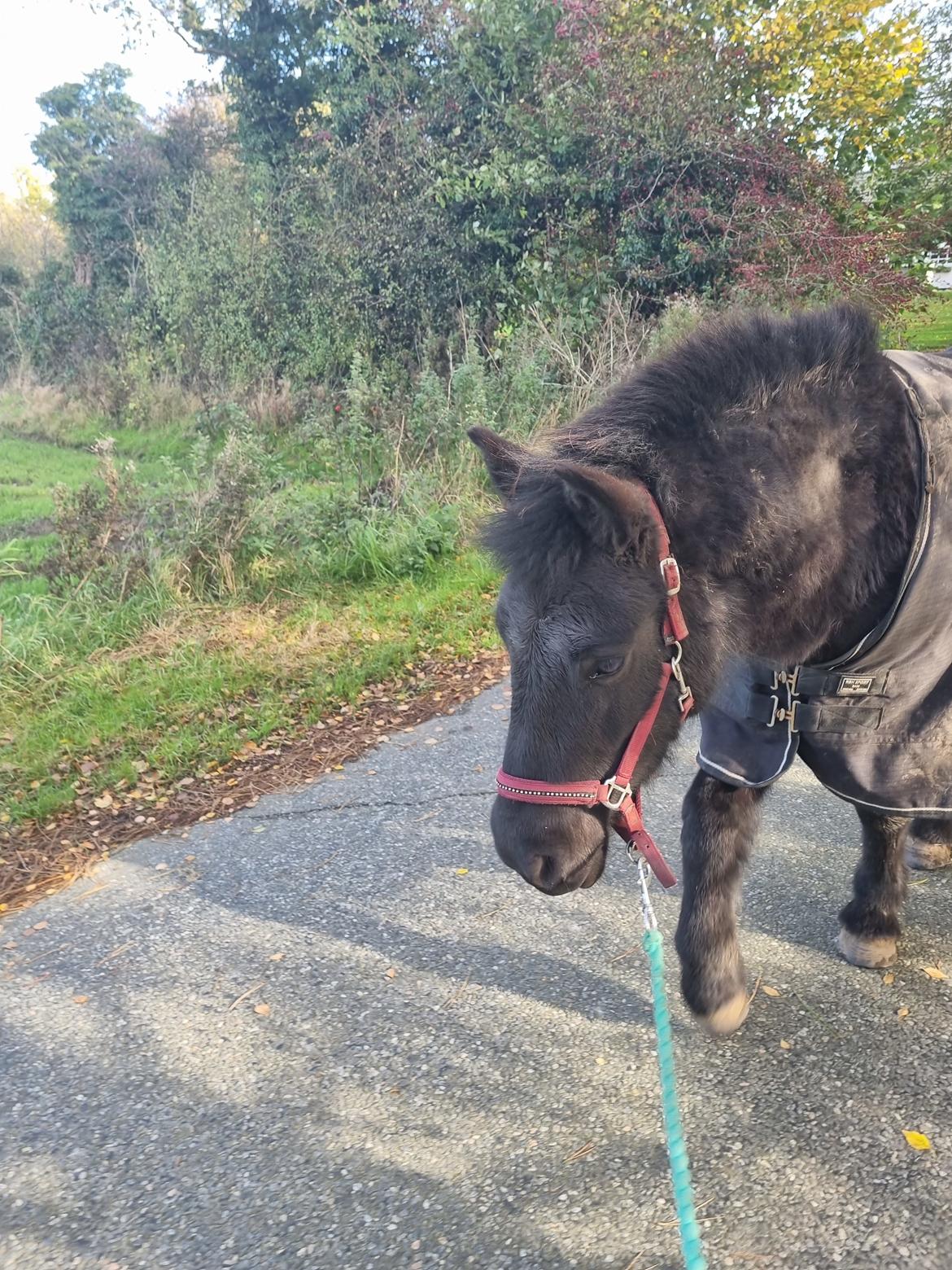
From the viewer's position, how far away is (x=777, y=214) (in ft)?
31.7

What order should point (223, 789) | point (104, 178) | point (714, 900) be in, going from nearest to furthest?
point (714, 900), point (223, 789), point (104, 178)

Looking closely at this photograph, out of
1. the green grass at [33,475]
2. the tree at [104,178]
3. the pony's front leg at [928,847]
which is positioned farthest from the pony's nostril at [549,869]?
the tree at [104,178]

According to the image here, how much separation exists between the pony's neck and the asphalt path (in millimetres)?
1159

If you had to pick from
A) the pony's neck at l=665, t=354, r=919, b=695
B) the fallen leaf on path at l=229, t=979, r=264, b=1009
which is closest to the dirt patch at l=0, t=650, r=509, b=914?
the fallen leaf on path at l=229, t=979, r=264, b=1009

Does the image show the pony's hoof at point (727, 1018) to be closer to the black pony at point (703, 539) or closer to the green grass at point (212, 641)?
the black pony at point (703, 539)

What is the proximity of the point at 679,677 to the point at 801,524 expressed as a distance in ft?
1.54

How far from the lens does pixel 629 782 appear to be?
204 cm

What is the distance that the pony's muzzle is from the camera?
1.97 metres

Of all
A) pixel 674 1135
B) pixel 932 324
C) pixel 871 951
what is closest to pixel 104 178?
pixel 932 324

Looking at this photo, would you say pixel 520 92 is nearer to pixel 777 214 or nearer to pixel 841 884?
pixel 777 214

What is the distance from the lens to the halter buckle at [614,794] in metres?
1.99

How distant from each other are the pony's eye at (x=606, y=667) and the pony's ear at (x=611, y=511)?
0.22 meters

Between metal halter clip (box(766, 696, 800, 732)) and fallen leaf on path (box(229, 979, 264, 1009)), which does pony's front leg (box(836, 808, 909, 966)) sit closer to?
metal halter clip (box(766, 696, 800, 732))

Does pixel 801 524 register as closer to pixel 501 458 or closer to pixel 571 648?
pixel 571 648
